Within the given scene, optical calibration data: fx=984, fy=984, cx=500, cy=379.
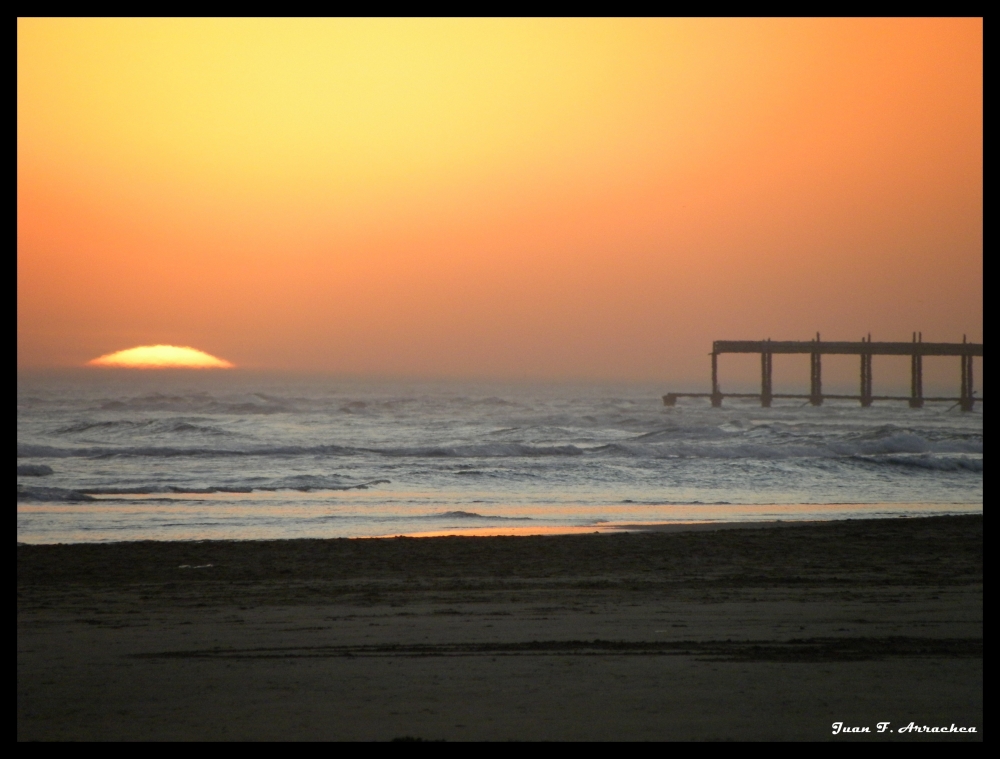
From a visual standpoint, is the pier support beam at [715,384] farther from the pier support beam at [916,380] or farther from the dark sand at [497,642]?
the dark sand at [497,642]

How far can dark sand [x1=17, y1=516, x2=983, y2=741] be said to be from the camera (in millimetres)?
5066

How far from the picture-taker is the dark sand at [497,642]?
16.6ft

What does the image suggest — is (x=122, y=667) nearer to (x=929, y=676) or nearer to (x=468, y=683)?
(x=468, y=683)

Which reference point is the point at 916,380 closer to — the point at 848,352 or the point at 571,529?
the point at 848,352

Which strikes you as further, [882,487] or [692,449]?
[692,449]

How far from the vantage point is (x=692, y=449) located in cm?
2967

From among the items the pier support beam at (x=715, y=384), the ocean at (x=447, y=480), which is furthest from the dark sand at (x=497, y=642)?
the pier support beam at (x=715, y=384)

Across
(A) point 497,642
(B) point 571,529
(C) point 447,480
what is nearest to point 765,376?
(C) point 447,480

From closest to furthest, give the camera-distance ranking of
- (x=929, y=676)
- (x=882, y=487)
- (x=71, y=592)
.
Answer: (x=929, y=676) → (x=71, y=592) → (x=882, y=487)

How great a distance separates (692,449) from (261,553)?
2046cm

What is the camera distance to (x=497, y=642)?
6.70 m

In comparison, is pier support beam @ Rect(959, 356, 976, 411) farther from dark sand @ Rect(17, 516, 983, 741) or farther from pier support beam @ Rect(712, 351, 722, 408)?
dark sand @ Rect(17, 516, 983, 741)

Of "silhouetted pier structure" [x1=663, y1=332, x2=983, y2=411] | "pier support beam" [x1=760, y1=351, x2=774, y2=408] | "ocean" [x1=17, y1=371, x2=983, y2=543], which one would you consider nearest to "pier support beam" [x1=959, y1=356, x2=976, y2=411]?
"silhouetted pier structure" [x1=663, y1=332, x2=983, y2=411]
